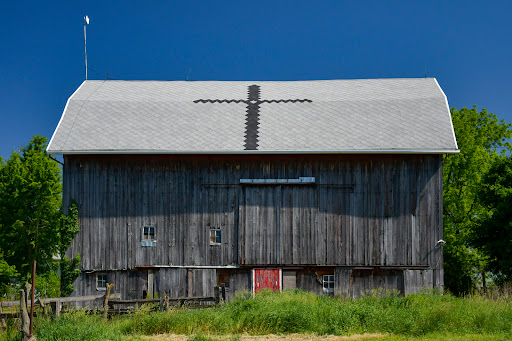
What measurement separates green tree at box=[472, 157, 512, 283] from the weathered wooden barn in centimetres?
407

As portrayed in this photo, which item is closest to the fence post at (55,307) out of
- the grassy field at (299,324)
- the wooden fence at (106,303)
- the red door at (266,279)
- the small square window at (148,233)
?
the wooden fence at (106,303)

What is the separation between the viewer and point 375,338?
1546 centimetres

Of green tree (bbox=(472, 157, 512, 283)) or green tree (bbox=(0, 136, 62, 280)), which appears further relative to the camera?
green tree (bbox=(0, 136, 62, 280))

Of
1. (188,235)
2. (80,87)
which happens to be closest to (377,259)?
(188,235)

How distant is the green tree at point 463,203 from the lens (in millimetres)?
30859

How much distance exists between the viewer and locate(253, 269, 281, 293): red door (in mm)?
23469

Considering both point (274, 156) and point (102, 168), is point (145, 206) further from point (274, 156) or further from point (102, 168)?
point (274, 156)

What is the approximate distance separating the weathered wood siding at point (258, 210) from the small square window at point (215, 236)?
0.63 feet

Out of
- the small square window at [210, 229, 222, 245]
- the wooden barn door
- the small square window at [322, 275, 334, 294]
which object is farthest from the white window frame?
the small square window at [210, 229, 222, 245]

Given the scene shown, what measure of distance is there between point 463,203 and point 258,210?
12.8 m

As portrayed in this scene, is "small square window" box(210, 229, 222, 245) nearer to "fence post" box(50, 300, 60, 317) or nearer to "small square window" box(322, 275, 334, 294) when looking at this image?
"small square window" box(322, 275, 334, 294)

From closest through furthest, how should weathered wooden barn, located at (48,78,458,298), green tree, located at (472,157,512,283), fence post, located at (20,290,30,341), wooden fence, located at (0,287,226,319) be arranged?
fence post, located at (20,290,30,341)
wooden fence, located at (0,287,226,319)
weathered wooden barn, located at (48,78,458,298)
green tree, located at (472,157,512,283)

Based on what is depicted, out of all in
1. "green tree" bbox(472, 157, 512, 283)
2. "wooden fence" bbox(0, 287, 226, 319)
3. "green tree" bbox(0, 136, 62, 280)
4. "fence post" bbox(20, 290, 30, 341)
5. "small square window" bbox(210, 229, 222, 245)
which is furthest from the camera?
"green tree" bbox(0, 136, 62, 280)

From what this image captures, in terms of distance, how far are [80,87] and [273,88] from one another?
836 cm
